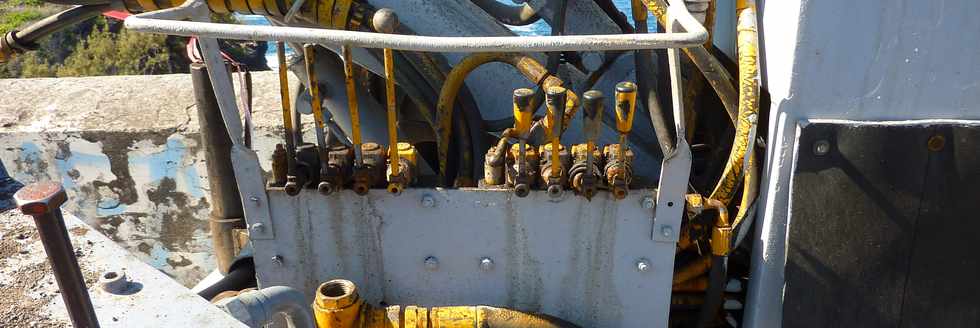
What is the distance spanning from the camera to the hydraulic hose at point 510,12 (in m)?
2.77

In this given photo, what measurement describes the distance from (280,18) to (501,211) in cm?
88

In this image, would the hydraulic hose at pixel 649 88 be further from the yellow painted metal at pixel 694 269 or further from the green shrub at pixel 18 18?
the green shrub at pixel 18 18

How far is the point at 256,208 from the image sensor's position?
2.05 metres

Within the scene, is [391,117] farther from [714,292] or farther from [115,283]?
[714,292]

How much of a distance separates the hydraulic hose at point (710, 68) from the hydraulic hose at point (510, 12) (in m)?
0.71

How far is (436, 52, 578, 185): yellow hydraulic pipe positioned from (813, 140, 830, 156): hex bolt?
1.98 ft

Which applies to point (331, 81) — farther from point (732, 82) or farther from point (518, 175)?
point (732, 82)

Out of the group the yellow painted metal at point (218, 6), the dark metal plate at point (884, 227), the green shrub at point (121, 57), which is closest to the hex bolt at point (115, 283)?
the yellow painted metal at point (218, 6)

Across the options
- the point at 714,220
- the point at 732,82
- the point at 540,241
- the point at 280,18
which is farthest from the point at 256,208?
the point at 732,82

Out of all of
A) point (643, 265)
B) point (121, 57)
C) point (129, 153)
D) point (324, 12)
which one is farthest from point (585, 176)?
point (121, 57)

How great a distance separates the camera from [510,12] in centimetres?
281

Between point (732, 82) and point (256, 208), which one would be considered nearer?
point (256, 208)

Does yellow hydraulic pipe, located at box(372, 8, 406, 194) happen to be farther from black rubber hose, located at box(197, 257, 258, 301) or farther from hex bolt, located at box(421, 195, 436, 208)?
black rubber hose, located at box(197, 257, 258, 301)

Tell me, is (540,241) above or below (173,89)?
below
